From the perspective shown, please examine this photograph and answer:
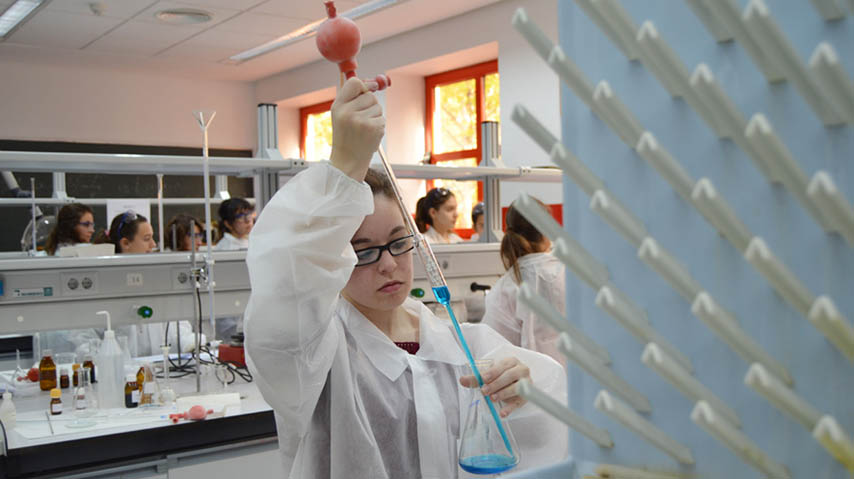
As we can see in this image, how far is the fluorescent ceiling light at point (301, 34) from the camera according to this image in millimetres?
5512

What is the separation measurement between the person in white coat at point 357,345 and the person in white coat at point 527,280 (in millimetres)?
1421

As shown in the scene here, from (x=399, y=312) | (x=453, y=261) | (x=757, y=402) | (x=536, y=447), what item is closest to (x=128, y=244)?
(x=453, y=261)

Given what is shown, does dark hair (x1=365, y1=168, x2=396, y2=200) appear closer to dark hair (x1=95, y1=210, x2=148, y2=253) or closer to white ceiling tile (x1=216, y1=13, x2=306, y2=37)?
dark hair (x1=95, y1=210, x2=148, y2=253)

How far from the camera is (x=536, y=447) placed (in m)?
1.28

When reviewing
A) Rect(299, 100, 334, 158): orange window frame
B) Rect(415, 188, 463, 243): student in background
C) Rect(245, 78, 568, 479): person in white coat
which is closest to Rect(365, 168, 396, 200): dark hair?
Rect(245, 78, 568, 479): person in white coat

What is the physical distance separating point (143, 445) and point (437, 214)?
123 inches

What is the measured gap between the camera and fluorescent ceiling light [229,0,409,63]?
5.51m

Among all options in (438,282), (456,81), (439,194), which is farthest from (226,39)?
(438,282)

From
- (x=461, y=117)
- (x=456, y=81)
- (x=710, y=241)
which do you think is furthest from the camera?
(x=461, y=117)

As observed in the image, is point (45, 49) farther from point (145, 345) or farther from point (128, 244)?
point (145, 345)

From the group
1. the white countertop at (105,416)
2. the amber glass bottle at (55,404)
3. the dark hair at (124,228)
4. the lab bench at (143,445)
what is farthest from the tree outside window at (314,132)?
the lab bench at (143,445)

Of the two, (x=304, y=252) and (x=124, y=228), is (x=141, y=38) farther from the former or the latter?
(x=304, y=252)

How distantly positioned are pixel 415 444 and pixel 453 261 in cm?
199

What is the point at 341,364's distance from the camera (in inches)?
49.0
